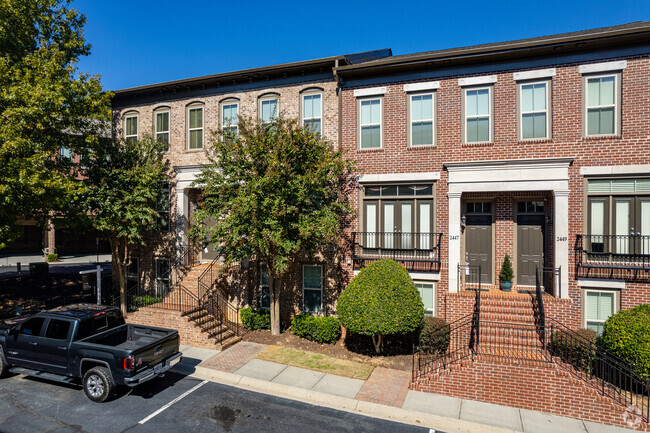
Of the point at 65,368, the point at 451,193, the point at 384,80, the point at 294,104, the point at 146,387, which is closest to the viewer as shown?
the point at 65,368

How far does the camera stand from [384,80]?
44.3 ft

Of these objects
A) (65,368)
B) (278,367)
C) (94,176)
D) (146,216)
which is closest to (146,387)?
(65,368)

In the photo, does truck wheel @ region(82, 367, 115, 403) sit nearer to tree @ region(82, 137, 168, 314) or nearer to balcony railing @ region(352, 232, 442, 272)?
tree @ region(82, 137, 168, 314)

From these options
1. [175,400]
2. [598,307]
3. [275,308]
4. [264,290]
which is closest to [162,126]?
[264,290]

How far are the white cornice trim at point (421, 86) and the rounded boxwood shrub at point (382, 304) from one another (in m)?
6.46

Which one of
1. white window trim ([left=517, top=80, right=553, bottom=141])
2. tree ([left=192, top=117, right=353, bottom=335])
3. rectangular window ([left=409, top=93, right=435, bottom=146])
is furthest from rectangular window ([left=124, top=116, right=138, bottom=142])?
white window trim ([left=517, top=80, right=553, bottom=141])

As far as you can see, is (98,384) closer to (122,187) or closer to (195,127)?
(122,187)

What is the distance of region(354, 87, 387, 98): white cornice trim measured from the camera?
1349cm

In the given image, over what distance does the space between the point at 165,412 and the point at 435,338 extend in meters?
7.47

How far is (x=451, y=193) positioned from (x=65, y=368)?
1212cm

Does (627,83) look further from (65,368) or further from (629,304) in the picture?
(65,368)

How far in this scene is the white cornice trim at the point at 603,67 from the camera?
11.1 metres

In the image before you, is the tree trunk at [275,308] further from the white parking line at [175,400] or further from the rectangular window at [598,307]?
the rectangular window at [598,307]

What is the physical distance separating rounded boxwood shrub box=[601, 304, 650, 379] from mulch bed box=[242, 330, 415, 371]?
207 inches
